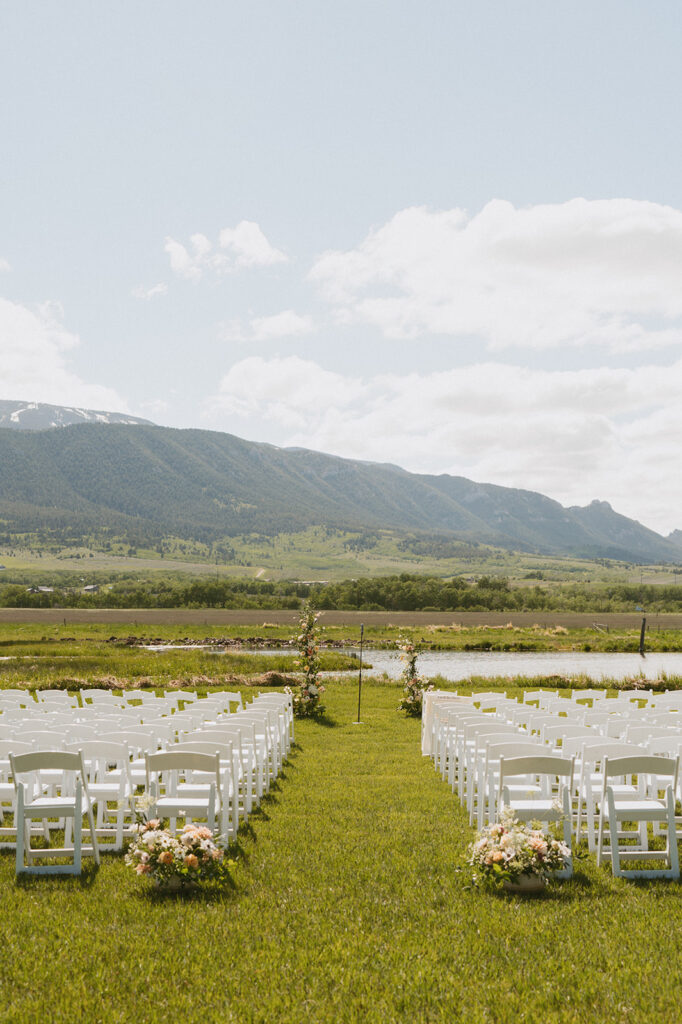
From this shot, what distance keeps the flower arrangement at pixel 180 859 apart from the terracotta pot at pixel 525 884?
2.56 meters

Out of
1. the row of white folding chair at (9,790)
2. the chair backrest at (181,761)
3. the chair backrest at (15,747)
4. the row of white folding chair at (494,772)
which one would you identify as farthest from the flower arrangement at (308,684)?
the chair backrest at (181,761)

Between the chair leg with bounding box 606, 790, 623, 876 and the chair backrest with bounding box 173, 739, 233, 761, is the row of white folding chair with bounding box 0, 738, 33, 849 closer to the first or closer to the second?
the chair backrest with bounding box 173, 739, 233, 761

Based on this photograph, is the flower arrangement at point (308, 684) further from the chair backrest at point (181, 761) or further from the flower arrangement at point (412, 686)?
the chair backrest at point (181, 761)

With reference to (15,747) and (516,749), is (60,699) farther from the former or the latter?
(516,749)

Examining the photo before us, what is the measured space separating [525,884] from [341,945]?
2.11m

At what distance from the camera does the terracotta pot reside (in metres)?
7.05

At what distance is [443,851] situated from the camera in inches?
324

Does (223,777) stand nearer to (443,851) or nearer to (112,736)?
(112,736)

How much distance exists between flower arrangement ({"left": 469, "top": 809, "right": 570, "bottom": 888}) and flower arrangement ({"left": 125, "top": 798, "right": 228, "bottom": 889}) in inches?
91.6

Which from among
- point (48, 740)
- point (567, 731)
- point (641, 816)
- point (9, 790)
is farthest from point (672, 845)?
point (9, 790)

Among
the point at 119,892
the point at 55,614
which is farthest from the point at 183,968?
the point at 55,614

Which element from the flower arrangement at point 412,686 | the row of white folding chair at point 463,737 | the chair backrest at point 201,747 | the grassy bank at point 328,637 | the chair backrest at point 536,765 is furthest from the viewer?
the grassy bank at point 328,637

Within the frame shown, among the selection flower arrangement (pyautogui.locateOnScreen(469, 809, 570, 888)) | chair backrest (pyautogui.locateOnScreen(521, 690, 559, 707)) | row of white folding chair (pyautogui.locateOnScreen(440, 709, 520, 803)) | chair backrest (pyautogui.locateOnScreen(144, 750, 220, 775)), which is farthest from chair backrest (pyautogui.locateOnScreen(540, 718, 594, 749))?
chair backrest (pyautogui.locateOnScreen(521, 690, 559, 707))

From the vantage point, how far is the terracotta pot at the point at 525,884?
7.05 m
